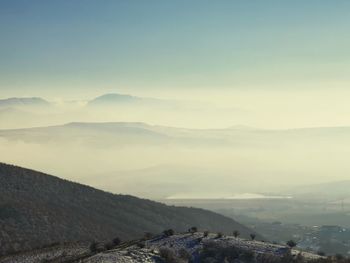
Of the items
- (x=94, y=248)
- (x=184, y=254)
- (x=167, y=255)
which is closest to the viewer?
(x=167, y=255)

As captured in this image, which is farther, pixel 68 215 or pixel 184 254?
pixel 68 215

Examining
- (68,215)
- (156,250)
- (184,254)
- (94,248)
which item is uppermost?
(68,215)

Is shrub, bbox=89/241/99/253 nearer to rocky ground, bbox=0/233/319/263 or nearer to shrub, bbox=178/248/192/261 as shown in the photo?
rocky ground, bbox=0/233/319/263

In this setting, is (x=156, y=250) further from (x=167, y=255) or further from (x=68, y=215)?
(x=68, y=215)

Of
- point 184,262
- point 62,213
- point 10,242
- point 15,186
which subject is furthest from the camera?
point 15,186

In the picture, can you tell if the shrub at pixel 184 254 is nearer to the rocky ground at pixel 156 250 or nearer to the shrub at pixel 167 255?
the rocky ground at pixel 156 250

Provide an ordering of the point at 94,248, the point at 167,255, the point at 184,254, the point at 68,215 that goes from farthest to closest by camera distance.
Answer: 1. the point at 68,215
2. the point at 94,248
3. the point at 184,254
4. the point at 167,255

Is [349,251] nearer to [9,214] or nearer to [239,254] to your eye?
[9,214]

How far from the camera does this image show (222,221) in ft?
606

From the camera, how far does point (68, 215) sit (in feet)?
421

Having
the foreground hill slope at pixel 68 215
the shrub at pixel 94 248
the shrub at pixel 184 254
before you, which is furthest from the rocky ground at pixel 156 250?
the foreground hill slope at pixel 68 215

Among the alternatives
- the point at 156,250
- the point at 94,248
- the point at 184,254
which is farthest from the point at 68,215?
the point at 184,254

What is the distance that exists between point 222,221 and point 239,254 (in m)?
122

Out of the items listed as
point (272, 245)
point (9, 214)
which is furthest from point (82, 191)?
point (272, 245)
